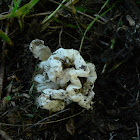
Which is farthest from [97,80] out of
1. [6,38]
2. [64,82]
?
[6,38]

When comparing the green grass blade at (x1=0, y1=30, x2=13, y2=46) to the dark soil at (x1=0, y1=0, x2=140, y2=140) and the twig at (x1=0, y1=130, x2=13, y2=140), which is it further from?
the twig at (x1=0, y1=130, x2=13, y2=140)

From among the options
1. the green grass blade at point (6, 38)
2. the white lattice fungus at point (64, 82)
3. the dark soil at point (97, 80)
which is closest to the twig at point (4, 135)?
the dark soil at point (97, 80)

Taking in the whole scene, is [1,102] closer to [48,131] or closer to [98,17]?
[48,131]

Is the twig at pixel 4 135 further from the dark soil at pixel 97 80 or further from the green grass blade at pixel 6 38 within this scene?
the green grass blade at pixel 6 38

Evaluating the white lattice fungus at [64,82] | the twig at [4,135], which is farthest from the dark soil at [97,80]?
the white lattice fungus at [64,82]

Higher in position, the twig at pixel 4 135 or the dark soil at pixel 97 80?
the dark soil at pixel 97 80

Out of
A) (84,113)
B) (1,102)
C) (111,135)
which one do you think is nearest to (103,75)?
(84,113)

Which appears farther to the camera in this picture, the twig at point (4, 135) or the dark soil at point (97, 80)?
the dark soil at point (97, 80)
